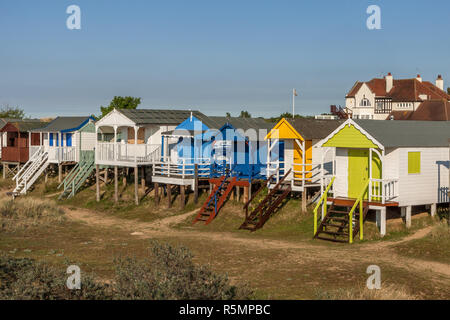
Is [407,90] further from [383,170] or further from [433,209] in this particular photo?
[383,170]

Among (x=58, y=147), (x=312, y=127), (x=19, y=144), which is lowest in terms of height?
(x=58, y=147)

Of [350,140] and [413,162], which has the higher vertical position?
[350,140]

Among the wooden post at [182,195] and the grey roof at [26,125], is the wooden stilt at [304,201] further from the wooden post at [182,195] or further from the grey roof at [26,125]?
the grey roof at [26,125]

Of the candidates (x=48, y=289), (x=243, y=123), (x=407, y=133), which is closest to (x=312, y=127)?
(x=407, y=133)

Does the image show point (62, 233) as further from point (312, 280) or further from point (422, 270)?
point (422, 270)

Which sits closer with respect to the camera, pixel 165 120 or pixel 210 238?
pixel 210 238

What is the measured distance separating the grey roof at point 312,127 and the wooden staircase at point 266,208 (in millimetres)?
1965

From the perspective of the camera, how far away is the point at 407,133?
24.6 meters

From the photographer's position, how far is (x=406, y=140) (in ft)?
78.4

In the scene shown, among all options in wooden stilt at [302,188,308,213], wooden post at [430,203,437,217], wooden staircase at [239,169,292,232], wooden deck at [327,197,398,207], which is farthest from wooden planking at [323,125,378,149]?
wooden post at [430,203,437,217]

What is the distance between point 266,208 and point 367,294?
45.5ft

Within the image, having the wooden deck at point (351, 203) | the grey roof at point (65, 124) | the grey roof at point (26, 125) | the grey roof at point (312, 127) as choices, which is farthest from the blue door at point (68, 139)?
the wooden deck at point (351, 203)
